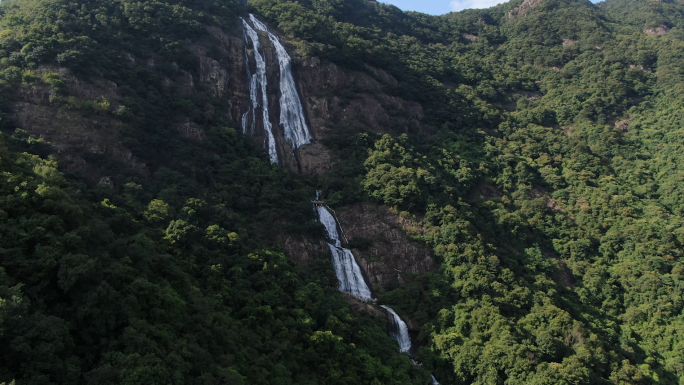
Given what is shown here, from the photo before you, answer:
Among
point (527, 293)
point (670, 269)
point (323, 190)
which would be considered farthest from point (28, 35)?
point (670, 269)

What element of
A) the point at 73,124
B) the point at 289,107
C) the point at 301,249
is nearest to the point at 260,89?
the point at 289,107

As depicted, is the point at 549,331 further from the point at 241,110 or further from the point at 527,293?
the point at 241,110

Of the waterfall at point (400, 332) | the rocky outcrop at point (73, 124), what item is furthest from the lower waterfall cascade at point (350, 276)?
the rocky outcrop at point (73, 124)

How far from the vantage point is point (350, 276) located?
40.9 metres

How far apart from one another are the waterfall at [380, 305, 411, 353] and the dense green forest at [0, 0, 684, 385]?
1.26m

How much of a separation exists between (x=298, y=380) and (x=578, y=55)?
2834 inches

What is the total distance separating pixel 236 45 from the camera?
204 feet

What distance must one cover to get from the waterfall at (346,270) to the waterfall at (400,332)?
3.71m

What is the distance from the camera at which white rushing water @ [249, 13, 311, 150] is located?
56.5 metres

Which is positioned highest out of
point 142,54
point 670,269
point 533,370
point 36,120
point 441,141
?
point 142,54

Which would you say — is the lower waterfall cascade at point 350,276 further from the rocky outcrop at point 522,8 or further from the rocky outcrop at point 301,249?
the rocky outcrop at point 522,8

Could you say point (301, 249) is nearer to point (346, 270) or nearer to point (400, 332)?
point (346, 270)

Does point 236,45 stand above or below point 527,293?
above

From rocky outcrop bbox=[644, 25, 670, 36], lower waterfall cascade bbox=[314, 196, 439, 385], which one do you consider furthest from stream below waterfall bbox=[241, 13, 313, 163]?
rocky outcrop bbox=[644, 25, 670, 36]
